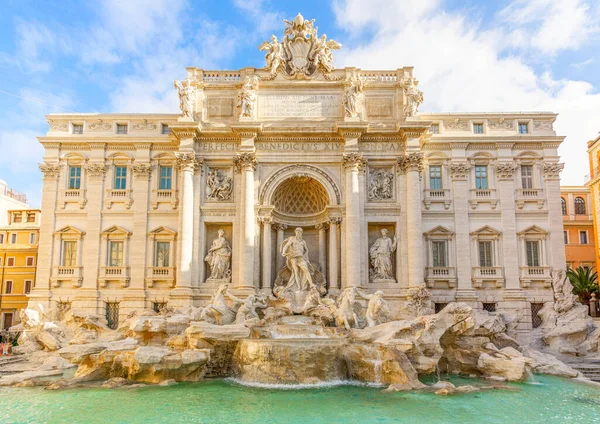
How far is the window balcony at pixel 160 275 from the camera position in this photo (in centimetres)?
2411

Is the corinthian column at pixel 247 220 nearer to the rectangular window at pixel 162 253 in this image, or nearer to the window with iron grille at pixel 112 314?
the rectangular window at pixel 162 253

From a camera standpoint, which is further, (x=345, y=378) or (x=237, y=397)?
(x=345, y=378)

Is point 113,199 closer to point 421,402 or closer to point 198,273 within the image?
point 198,273

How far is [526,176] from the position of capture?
82.8 ft

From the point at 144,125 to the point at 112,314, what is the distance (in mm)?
10084

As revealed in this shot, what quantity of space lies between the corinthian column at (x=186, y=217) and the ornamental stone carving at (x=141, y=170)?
2098mm

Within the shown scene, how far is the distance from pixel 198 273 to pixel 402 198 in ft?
35.7

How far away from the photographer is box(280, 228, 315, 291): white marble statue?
22.6 m

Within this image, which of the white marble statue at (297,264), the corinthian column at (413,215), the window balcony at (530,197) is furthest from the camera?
the window balcony at (530,197)

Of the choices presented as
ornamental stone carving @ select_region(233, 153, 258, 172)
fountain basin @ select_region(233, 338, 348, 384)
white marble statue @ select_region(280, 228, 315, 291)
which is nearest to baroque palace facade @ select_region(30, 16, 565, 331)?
ornamental stone carving @ select_region(233, 153, 258, 172)

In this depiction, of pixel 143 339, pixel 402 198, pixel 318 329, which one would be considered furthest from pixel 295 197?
pixel 143 339

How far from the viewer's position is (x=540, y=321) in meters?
23.8

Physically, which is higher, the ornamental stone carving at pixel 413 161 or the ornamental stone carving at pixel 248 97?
the ornamental stone carving at pixel 248 97

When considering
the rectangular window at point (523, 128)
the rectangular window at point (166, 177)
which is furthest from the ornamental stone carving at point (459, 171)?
the rectangular window at point (166, 177)
